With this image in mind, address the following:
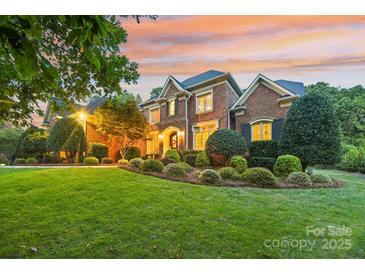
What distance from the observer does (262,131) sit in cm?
671

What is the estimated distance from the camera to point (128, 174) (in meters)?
4.59

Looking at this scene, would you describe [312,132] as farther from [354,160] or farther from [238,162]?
[238,162]

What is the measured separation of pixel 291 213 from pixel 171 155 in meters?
3.30

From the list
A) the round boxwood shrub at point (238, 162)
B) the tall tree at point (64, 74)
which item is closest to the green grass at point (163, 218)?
the tall tree at point (64, 74)

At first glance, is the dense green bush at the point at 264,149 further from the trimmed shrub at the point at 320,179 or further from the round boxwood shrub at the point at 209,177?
the round boxwood shrub at the point at 209,177

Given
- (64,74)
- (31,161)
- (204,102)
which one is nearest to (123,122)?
(204,102)

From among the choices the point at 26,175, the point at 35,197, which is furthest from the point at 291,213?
the point at 26,175

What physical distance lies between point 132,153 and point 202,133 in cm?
249

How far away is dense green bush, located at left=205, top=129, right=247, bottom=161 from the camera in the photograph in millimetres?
6035

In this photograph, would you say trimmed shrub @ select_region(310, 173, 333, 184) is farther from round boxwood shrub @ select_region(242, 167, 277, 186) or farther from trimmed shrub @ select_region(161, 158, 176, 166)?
trimmed shrub @ select_region(161, 158, 176, 166)

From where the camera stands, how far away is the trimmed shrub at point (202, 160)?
5.79 m
